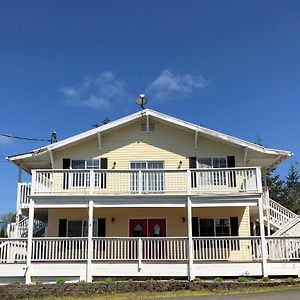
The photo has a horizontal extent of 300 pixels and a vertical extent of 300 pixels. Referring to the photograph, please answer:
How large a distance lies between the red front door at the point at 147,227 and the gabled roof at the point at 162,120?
15.0 ft

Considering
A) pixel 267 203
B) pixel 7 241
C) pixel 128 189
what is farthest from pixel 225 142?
pixel 7 241

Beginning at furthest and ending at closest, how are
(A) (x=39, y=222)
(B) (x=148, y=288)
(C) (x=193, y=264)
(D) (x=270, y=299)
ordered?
(A) (x=39, y=222), (C) (x=193, y=264), (B) (x=148, y=288), (D) (x=270, y=299)

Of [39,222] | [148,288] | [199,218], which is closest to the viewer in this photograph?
[148,288]

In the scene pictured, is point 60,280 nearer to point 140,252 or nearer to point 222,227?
point 140,252

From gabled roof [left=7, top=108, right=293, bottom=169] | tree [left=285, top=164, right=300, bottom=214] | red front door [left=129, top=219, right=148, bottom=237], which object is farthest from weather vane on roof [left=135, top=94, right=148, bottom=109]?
tree [left=285, top=164, right=300, bottom=214]

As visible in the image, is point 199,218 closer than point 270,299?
No

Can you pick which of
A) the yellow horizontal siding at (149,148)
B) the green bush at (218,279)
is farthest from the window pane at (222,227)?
the green bush at (218,279)

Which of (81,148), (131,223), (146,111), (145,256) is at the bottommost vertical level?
(145,256)

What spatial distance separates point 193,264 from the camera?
18.5 metres

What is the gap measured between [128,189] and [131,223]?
1796 mm

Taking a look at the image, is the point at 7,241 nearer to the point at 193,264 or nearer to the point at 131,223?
the point at 131,223

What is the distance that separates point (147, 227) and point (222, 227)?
351 cm

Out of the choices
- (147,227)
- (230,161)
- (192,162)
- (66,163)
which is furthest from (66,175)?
(230,161)

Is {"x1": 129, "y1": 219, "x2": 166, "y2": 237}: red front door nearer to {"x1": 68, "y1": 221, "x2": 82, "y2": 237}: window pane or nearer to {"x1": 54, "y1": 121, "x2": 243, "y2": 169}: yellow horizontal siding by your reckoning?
{"x1": 68, "y1": 221, "x2": 82, "y2": 237}: window pane
